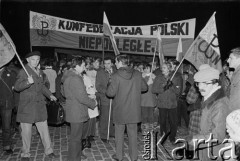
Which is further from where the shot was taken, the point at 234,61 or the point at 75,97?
the point at 75,97

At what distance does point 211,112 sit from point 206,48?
12.2ft

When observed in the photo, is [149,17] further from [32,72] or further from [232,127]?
[232,127]

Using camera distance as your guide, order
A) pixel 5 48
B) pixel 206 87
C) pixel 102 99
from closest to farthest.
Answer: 1. pixel 206 87
2. pixel 5 48
3. pixel 102 99

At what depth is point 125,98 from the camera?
5.55 metres

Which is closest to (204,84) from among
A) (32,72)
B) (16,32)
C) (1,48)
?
(32,72)

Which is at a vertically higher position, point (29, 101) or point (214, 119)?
point (214, 119)

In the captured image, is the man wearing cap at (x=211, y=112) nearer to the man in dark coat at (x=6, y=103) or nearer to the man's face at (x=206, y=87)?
the man's face at (x=206, y=87)

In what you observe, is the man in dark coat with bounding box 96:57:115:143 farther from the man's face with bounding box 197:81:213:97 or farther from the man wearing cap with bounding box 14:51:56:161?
the man's face with bounding box 197:81:213:97

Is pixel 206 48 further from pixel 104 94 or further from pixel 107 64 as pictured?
pixel 104 94

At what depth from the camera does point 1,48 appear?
17.7 ft

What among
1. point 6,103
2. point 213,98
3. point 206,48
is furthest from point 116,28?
point 213,98

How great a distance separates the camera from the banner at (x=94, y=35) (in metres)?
9.82

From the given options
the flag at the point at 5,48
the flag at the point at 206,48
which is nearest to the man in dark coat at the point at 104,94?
the flag at the point at 206,48

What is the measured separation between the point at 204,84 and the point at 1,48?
406 cm
